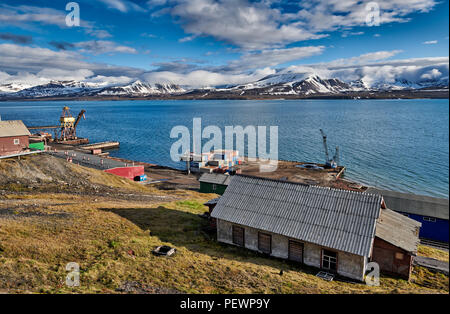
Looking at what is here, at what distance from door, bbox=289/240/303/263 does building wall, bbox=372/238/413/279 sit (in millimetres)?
5015

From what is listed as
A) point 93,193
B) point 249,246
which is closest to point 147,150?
point 93,193

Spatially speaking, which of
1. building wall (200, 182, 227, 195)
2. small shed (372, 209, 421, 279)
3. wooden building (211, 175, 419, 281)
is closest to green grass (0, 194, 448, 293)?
small shed (372, 209, 421, 279)

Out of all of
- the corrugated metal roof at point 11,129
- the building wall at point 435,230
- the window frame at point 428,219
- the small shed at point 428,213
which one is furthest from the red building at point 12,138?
the building wall at point 435,230

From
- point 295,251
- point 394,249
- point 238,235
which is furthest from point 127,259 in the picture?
point 394,249

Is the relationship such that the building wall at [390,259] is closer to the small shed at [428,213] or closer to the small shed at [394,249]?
the small shed at [394,249]

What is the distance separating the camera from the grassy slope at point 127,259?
15.0 meters

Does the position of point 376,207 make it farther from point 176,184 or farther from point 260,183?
point 176,184

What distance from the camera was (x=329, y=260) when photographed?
18.8m

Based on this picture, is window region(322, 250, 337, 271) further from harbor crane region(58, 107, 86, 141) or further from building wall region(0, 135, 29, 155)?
harbor crane region(58, 107, 86, 141)

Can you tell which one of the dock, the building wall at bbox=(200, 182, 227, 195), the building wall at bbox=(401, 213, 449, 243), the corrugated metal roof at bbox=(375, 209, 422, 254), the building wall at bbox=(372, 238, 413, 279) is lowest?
the building wall at bbox=(401, 213, 449, 243)

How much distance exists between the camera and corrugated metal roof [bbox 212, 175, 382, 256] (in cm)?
1828

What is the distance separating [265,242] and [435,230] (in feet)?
71.1

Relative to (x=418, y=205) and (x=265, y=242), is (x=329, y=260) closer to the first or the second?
(x=265, y=242)

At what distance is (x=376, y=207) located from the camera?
1870 centimetres
